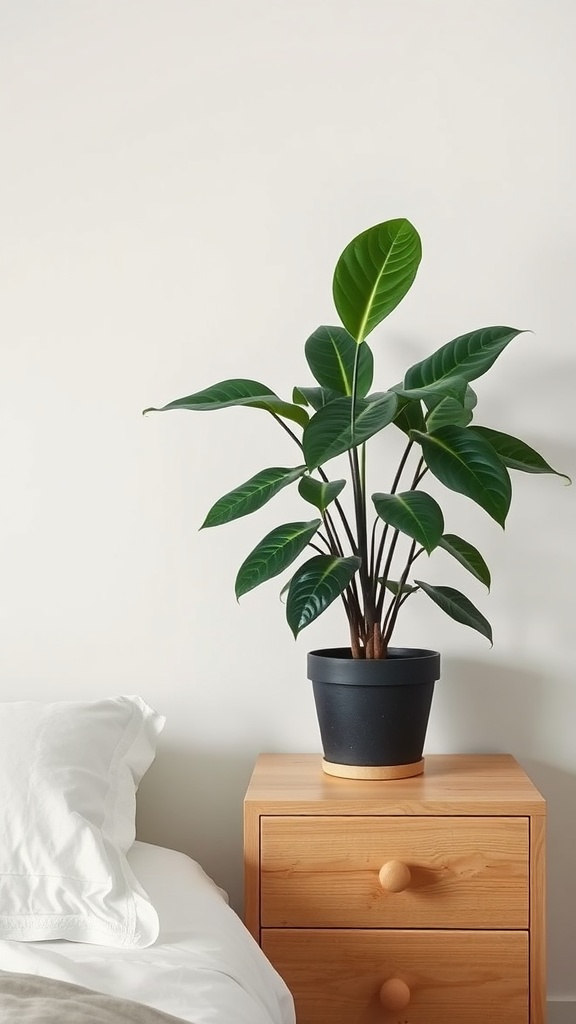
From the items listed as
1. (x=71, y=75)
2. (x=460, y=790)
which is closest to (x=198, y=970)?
(x=460, y=790)

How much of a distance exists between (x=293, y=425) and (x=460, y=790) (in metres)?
0.72

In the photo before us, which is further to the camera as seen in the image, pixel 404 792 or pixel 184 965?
pixel 404 792

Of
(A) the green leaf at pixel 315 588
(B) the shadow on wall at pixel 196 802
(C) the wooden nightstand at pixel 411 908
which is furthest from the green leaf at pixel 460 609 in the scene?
(B) the shadow on wall at pixel 196 802

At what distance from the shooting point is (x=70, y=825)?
136 cm

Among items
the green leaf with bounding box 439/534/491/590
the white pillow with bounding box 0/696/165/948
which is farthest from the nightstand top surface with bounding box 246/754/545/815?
the green leaf with bounding box 439/534/491/590

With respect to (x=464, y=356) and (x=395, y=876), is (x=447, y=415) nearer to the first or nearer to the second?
(x=464, y=356)

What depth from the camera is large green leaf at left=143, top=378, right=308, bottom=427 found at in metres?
1.51

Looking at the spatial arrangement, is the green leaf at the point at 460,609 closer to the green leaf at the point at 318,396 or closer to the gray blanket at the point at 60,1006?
the green leaf at the point at 318,396

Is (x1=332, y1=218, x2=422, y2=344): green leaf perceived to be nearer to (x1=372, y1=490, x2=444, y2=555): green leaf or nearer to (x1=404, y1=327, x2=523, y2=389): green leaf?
(x1=404, y1=327, x2=523, y2=389): green leaf

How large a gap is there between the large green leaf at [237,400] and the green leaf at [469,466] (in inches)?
8.2

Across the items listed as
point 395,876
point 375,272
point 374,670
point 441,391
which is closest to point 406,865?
point 395,876

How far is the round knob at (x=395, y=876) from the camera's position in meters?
1.43

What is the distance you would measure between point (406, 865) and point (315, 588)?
438 mm

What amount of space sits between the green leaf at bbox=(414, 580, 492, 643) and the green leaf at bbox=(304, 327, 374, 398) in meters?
A: 0.35
